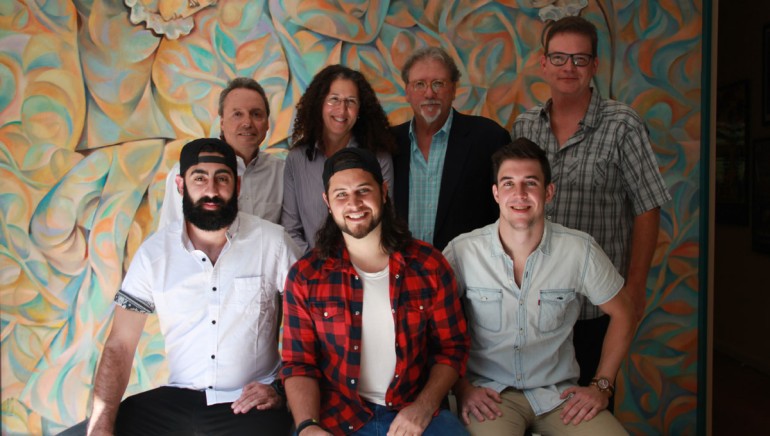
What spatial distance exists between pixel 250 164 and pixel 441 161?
94 cm

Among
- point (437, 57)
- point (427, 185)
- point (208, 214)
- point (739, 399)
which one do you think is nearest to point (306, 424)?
point (208, 214)

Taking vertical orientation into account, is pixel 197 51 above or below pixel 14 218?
above

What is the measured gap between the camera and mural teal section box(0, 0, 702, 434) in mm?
3604

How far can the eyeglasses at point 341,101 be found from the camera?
109 inches

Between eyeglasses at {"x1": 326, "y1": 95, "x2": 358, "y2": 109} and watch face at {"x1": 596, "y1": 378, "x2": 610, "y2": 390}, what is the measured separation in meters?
1.55

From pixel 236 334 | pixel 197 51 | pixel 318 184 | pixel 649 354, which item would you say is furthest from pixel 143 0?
pixel 649 354

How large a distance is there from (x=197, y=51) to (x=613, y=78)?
250cm

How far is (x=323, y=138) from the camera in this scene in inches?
112

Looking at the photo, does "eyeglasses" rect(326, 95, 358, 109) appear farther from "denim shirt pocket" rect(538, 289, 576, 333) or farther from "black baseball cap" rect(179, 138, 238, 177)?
"denim shirt pocket" rect(538, 289, 576, 333)

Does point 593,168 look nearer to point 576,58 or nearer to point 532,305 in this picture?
point 576,58

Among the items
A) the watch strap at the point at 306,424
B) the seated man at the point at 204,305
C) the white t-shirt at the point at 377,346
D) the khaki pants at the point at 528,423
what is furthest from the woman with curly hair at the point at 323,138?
the khaki pants at the point at 528,423

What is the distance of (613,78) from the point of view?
3.61 meters

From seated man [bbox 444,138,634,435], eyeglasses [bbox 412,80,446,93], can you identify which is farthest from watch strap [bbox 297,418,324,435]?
eyeglasses [bbox 412,80,446,93]

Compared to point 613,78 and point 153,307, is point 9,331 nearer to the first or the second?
point 153,307
